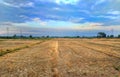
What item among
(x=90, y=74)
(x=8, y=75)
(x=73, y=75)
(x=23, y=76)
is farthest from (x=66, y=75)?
(x=8, y=75)

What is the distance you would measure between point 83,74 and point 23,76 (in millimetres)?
3202

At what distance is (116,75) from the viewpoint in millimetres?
12781

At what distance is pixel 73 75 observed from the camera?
1288cm

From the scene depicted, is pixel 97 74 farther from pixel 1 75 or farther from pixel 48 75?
pixel 1 75

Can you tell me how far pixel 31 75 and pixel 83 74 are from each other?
278 cm

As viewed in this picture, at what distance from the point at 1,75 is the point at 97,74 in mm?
5118

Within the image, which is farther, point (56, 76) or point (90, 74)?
point (90, 74)

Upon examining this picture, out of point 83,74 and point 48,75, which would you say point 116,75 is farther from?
point 48,75

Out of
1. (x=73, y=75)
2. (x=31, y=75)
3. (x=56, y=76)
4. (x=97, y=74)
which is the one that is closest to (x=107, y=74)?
(x=97, y=74)

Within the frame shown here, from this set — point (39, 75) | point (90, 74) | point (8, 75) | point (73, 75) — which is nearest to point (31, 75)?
point (39, 75)

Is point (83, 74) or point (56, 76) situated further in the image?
point (83, 74)

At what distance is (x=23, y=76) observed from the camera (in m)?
12.5

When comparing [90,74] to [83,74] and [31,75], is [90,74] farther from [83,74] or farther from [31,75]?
[31,75]

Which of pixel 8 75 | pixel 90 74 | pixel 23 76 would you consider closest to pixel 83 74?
pixel 90 74
